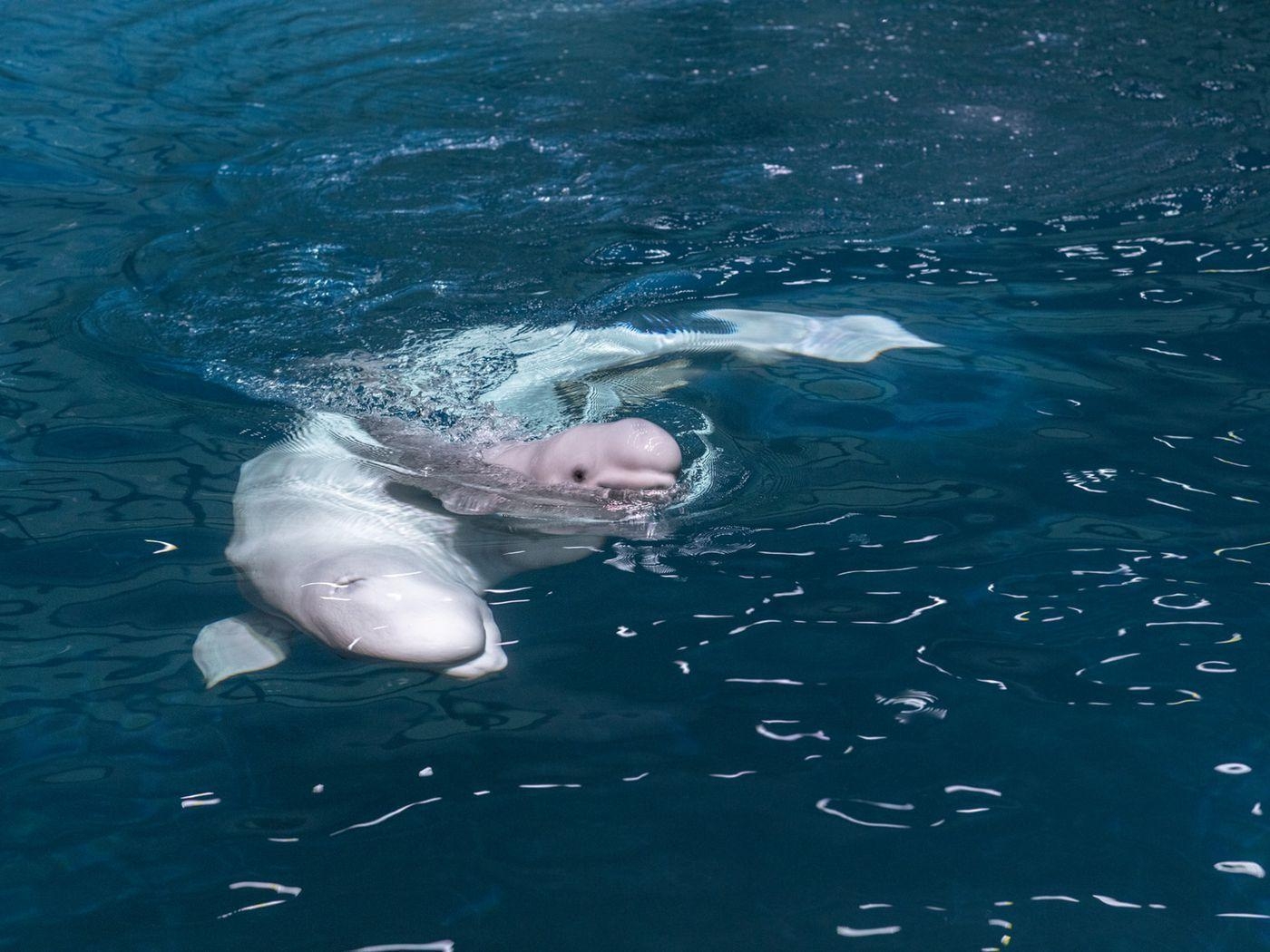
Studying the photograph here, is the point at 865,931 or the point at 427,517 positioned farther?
the point at 427,517

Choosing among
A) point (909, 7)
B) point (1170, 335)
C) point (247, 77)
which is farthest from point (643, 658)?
point (909, 7)

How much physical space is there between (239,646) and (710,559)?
4.63ft

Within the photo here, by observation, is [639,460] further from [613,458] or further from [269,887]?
[269,887]

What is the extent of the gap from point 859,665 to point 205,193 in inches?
246

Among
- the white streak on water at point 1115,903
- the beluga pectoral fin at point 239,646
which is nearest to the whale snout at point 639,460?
the beluga pectoral fin at point 239,646

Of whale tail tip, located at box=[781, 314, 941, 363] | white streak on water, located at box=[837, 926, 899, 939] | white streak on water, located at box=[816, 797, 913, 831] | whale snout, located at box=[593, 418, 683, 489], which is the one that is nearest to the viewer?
white streak on water, located at box=[837, 926, 899, 939]

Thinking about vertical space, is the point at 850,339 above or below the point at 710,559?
above

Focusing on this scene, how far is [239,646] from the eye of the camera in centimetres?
326

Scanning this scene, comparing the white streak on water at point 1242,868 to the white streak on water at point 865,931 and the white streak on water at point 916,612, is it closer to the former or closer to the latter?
the white streak on water at point 865,931

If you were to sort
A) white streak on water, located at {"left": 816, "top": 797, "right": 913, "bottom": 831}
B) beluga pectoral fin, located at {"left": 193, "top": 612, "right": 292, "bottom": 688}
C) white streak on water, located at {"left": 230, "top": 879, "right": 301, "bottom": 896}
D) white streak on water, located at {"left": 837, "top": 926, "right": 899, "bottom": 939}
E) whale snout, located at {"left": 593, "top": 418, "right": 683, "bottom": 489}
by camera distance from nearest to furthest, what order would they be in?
1. white streak on water, located at {"left": 837, "top": 926, "right": 899, "bottom": 939}
2. white streak on water, located at {"left": 230, "top": 879, "right": 301, "bottom": 896}
3. white streak on water, located at {"left": 816, "top": 797, "right": 913, "bottom": 831}
4. beluga pectoral fin, located at {"left": 193, "top": 612, "right": 292, "bottom": 688}
5. whale snout, located at {"left": 593, "top": 418, "right": 683, "bottom": 489}

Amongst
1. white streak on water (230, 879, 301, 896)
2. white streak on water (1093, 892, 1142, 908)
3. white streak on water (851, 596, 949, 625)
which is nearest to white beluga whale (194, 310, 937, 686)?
white streak on water (230, 879, 301, 896)

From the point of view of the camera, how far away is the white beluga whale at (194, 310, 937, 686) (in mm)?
3189

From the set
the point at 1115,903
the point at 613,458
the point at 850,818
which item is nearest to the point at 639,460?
the point at 613,458

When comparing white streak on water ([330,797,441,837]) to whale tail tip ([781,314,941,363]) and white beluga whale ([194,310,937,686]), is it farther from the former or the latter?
whale tail tip ([781,314,941,363])
